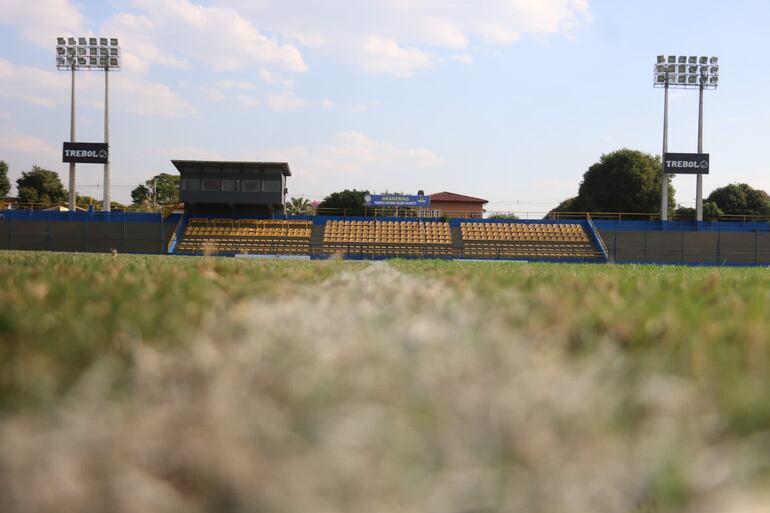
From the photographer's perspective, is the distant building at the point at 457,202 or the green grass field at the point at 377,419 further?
the distant building at the point at 457,202

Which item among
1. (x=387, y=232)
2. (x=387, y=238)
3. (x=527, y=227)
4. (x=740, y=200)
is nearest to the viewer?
(x=387, y=238)

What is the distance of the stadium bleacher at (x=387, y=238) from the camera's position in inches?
1793

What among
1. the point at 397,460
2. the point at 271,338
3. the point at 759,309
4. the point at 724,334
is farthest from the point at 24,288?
the point at 759,309

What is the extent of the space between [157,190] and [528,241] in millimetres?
76597

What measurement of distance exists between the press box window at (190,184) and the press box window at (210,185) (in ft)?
1.24

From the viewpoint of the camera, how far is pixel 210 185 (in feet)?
151

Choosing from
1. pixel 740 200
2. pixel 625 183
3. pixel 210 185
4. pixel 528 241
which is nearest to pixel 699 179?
pixel 528 241

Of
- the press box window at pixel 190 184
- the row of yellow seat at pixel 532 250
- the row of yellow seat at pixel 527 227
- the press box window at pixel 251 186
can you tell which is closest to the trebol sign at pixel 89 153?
the press box window at pixel 190 184

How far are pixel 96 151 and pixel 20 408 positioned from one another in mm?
54834

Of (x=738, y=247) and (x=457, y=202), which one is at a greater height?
(x=457, y=202)

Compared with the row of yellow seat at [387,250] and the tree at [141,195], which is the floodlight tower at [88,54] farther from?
the tree at [141,195]

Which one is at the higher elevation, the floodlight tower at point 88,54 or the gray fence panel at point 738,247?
the floodlight tower at point 88,54

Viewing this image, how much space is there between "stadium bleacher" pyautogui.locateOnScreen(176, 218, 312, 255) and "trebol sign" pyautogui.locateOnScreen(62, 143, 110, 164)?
9.87 meters

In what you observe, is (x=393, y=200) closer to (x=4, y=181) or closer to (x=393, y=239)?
(x=393, y=239)
